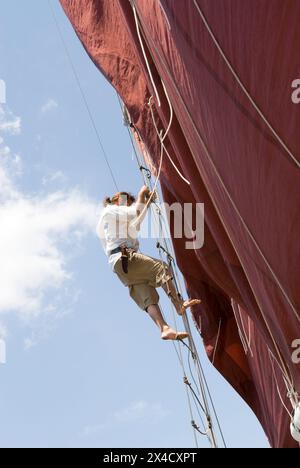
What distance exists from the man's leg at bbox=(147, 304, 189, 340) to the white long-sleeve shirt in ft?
1.67

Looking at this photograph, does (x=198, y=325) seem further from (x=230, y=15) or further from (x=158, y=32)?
(x=230, y=15)

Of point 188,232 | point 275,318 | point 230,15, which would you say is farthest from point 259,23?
point 188,232

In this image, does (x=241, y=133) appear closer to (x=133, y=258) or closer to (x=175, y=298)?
(x=133, y=258)

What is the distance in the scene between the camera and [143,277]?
7109mm

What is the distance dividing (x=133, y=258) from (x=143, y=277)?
0.21m

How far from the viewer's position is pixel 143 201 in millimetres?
7184

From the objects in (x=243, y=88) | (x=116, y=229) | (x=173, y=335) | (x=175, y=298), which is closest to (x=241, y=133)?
(x=243, y=88)

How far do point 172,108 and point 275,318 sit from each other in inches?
81.5

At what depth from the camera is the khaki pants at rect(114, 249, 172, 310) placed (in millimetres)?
7027

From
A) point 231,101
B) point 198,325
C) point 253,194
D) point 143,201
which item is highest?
point 198,325

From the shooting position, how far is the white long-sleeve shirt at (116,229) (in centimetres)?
695

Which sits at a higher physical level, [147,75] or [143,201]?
[147,75]

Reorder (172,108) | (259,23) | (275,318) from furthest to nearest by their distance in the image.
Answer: (172,108), (275,318), (259,23)

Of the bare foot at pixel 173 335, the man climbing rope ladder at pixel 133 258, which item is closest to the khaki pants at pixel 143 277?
the man climbing rope ladder at pixel 133 258
